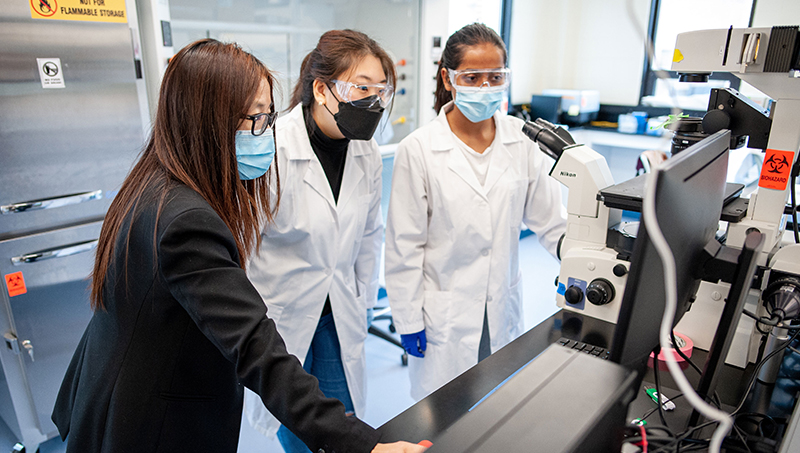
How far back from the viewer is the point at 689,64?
104 cm

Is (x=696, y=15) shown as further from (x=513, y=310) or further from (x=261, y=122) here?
(x=261, y=122)

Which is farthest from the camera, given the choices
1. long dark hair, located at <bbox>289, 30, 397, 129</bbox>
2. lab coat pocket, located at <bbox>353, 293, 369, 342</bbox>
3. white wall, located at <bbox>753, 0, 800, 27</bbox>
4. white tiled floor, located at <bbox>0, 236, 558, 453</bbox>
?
white wall, located at <bbox>753, 0, 800, 27</bbox>

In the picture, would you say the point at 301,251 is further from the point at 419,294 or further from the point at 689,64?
the point at 689,64

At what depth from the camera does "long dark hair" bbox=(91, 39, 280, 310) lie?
0.81 m

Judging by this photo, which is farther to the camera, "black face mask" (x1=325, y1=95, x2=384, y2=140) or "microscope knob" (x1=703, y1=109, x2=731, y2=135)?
"black face mask" (x1=325, y1=95, x2=384, y2=140)

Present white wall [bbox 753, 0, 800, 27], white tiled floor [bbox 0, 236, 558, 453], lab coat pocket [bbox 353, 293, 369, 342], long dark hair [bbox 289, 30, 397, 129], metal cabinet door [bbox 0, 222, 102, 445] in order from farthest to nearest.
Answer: white wall [bbox 753, 0, 800, 27], white tiled floor [bbox 0, 236, 558, 453], metal cabinet door [bbox 0, 222, 102, 445], lab coat pocket [bbox 353, 293, 369, 342], long dark hair [bbox 289, 30, 397, 129]

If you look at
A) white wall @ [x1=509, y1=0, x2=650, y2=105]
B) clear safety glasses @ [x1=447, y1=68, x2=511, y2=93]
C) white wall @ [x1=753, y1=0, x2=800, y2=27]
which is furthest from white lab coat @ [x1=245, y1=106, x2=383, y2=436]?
white wall @ [x1=753, y1=0, x2=800, y2=27]

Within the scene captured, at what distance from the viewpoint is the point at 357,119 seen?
133cm

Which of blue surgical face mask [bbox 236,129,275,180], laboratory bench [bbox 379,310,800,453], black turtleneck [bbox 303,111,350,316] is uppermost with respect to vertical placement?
blue surgical face mask [bbox 236,129,275,180]

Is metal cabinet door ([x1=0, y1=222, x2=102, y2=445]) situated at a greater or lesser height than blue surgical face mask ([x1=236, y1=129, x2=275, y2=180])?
lesser

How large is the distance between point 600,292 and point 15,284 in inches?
69.2

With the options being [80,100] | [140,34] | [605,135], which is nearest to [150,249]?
[80,100]

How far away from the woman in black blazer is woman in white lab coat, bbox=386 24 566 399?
59 cm

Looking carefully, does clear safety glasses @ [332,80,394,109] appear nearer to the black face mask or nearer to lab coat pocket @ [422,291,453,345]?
→ the black face mask
